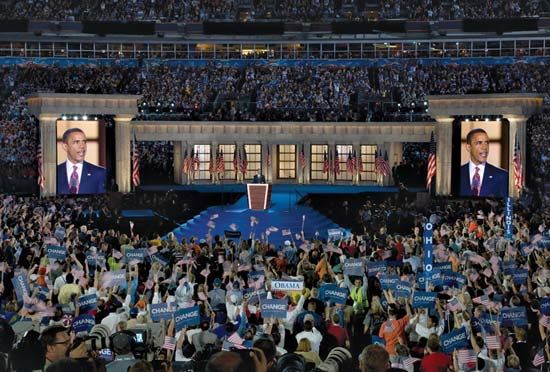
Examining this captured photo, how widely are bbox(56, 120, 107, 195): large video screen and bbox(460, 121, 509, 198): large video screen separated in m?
17.0

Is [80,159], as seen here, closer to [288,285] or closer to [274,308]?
[288,285]

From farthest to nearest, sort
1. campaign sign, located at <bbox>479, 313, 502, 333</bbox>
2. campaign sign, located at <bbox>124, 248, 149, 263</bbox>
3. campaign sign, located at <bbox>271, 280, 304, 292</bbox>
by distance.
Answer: campaign sign, located at <bbox>124, 248, 149, 263</bbox> → campaign sign, located at <bbox>271, 280, 304, 292</bbox> → campaign sign, located at <bbox>479, 313, 502, 333</bbox>

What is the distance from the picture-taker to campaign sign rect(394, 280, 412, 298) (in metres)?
18.4

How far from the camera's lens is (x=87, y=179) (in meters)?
48.2

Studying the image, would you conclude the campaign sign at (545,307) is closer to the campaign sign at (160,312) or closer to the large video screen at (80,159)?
the campaign sign at (160,312)

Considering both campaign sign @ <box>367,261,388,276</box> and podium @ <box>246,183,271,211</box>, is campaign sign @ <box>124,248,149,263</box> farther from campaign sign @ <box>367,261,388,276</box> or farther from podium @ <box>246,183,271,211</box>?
podium @ <box>246,183,271,211</box>

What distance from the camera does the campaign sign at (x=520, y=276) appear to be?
2023cm

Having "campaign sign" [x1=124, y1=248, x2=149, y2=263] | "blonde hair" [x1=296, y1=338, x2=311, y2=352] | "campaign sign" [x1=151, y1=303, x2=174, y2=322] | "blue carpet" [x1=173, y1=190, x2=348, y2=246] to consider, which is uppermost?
"campaign sign" [x1=124, y1=248, x2=149, y2=263]

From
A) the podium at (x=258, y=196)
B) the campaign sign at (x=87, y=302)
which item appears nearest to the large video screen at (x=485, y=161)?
the podium at (x=258, y=196)

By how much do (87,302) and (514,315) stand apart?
23.1 feet

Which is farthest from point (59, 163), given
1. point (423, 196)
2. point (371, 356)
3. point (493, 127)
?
point (371, 356)

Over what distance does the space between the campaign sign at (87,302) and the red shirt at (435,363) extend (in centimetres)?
600

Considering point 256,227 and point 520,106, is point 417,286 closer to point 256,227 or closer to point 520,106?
point 256,227

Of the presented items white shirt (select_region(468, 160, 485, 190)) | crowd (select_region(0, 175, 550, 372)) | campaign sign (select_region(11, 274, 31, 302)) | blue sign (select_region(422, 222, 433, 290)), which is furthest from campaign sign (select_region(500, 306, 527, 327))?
white shirt (select_region(468, 160, 485, 190))
